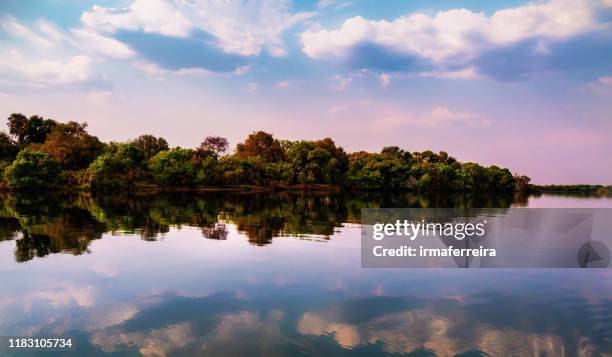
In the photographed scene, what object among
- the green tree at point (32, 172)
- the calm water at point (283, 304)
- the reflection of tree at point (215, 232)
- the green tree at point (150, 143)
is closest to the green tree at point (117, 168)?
the green tree at point (32, 172)

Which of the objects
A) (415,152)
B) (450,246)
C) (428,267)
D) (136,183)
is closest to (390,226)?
(450,246)

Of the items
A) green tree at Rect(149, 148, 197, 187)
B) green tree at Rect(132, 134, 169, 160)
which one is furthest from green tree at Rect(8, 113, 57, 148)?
green tree at Rect(149, 148, 197, 187)

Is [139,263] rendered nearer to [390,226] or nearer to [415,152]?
[390,226]

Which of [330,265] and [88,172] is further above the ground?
[88,172]

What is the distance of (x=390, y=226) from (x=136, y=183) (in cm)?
7088

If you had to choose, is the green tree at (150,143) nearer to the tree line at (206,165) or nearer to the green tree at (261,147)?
the tree line at (206,165)

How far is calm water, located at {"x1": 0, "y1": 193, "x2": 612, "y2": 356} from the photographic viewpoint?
7.98 m

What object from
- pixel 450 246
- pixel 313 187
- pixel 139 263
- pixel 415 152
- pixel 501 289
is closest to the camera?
pixel 501 289

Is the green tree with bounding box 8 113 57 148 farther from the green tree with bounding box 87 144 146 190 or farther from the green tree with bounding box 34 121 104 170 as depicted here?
the green tree with bounding box 87 144 146 190

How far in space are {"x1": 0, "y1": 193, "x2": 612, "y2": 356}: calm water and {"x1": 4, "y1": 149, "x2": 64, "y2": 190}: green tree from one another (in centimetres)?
6705

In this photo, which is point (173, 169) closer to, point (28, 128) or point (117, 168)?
point (117, 168)

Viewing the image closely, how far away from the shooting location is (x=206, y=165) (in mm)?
90688

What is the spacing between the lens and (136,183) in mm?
82562

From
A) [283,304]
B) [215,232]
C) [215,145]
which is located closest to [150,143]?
[215,145]
